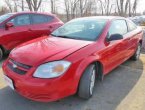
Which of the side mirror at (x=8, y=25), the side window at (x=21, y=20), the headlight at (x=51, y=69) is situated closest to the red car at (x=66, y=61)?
the headlight at (x=51, y=69)

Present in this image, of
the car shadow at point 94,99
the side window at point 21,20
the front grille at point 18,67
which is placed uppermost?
the side window at point 21,20

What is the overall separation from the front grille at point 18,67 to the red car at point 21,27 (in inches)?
121

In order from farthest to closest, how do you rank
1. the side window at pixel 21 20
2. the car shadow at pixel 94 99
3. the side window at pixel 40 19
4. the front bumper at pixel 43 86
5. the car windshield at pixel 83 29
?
1. the side window at pixel 40 19
2. the side window at pixel 21 20
3. the car windshield at pixel 83 29
4. the car shadow at pixel 94 99
5. the front bumper at pixel 43 86

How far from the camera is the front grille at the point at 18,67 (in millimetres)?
3242

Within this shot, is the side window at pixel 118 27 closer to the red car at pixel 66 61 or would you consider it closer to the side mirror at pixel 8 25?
the red car at pixel 66 61

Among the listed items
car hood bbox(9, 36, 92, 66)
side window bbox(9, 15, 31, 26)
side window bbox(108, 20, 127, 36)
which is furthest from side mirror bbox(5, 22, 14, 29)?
side window bbox(108, 20, 127, 36)

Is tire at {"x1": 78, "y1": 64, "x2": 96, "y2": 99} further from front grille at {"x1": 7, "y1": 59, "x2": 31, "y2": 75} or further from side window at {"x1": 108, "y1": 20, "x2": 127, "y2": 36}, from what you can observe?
side window at {"x1": 108, "y1": 20, "x2": 127, "y2": 36}

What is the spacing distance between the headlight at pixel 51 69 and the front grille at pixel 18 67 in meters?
0.20

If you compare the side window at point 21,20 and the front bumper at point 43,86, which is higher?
the side window at point 21,20

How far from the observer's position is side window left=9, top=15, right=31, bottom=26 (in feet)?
22.5

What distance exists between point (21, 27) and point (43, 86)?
14.2ft

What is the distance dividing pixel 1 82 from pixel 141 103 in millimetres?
2813

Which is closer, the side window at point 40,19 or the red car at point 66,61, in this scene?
the red car at point 66,61

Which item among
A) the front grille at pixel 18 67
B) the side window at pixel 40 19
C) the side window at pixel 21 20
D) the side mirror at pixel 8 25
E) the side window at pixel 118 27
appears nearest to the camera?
the front grille at pixel 18 67
